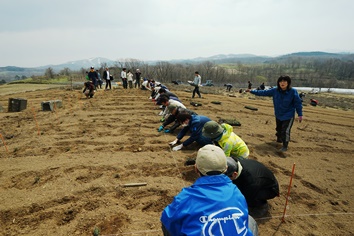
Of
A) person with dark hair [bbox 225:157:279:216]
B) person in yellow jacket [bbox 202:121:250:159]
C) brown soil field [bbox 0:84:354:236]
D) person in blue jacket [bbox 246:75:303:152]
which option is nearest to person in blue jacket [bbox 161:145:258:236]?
person with dark hair [bbox 225:157:279:216]

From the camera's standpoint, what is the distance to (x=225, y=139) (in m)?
3.39

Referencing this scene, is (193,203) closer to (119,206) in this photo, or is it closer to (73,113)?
(119,206)

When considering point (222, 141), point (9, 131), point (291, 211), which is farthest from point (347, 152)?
point (9, 131)

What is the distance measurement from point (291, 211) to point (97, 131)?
5.36 m

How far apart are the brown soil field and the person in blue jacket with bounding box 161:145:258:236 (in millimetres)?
1427

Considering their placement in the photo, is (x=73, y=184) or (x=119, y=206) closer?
(x=119, y=206)

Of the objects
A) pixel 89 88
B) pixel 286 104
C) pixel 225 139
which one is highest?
pixel 89 88

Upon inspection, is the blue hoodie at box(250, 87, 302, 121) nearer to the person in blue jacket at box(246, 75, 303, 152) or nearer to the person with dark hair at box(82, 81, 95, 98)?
the person in blue jacket at box(246, 75, 303, 152)

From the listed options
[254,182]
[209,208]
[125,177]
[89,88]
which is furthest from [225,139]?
[89,88]

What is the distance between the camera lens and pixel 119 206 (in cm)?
307

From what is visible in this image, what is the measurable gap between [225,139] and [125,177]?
6.61 ft

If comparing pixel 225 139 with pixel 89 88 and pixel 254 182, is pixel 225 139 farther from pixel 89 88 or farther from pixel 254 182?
pixel 89 88

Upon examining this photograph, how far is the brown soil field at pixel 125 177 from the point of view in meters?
2.80

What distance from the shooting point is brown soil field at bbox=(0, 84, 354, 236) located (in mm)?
2803
